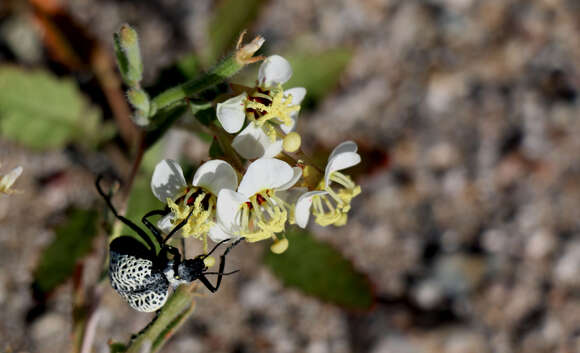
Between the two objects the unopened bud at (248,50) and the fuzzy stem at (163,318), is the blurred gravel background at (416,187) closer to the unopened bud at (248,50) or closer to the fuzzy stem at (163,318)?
the fuzzy stem at (163,318)

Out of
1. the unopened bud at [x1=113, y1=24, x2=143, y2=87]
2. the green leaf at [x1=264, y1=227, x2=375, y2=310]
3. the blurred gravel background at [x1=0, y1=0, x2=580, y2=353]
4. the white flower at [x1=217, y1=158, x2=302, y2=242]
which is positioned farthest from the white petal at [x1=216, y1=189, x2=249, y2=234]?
the blurred gravel background at [x1=0, y1=0, x2=580, y2=353]

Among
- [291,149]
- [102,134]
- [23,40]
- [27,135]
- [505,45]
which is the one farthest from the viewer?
[505,45]

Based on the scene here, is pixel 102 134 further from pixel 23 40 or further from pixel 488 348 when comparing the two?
pixel 488 348

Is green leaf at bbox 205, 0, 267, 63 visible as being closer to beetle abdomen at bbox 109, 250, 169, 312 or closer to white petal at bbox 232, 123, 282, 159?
white petal at bbox 232, 123, 282, 159

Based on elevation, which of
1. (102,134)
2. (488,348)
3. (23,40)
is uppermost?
(23,40)

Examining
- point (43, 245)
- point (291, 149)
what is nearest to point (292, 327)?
point (43, 245)

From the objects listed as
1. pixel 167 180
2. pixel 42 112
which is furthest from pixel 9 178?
pixel 42 112

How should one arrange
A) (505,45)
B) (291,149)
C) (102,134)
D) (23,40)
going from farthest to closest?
1. (505,45)
2. (23,40)
3. (102,134)
4. (291,149)
